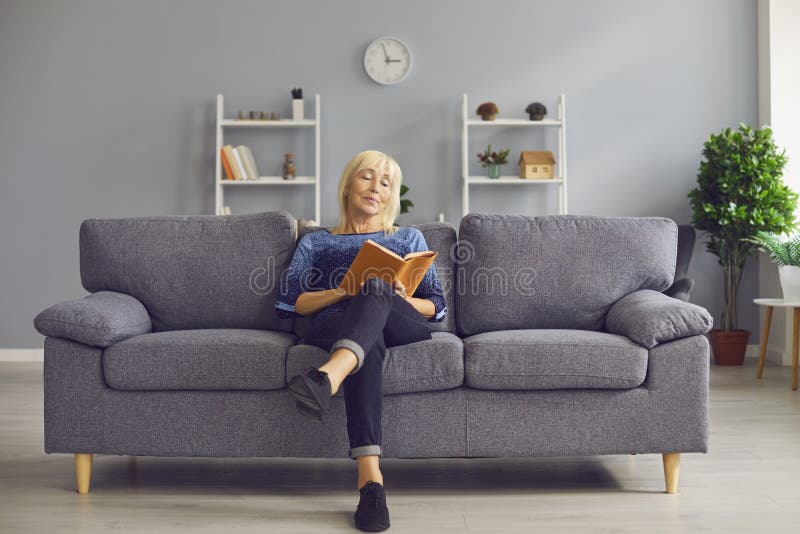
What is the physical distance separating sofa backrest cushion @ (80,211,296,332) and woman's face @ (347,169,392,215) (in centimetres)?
36

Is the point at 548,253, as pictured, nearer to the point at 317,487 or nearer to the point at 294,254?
the point at 294,254

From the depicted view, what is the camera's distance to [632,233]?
2947mm

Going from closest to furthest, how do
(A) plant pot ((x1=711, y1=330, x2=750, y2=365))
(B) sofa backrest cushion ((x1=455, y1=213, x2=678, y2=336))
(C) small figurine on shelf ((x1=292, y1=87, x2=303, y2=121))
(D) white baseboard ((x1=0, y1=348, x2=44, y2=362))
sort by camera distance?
(B) sofa backrest cushion ((x1=455, y1=213, x2=678, y2=336))
(A) plant pot ((x1=711, y1=330, x2=750, y2=365))
(C) small figurine on shelf ((x1=292, y1=87, x2=303, y2=121))
(D) white baseboard ((x1=0, y1=348, x2=44, y2=362))

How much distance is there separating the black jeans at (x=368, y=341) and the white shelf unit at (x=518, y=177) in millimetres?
2801

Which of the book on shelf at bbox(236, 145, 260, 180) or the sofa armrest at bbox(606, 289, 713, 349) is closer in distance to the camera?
the sofa armrest at bbox(606, 289, 713, 349)

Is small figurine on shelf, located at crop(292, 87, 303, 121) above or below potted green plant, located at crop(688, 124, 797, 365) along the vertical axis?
above

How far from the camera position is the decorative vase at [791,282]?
4281 millimetres

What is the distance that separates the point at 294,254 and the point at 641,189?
325 centimetres

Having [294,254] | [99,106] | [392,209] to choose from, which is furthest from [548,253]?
[99,106]

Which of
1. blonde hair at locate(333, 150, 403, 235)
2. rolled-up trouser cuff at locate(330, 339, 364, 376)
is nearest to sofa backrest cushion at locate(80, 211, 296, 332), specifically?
blonde hair at locate(333, 150, 403, 235)

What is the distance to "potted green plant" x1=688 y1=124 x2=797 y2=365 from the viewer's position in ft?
15.7

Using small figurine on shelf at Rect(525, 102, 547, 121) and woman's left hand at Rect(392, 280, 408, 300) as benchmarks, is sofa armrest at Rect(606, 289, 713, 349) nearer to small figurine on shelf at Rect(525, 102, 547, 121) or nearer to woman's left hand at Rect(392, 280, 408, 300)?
woman's left hand at Rect(392, 280, 408, 300)

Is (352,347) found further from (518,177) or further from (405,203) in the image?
(518,177)

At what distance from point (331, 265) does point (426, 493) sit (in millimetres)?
796
